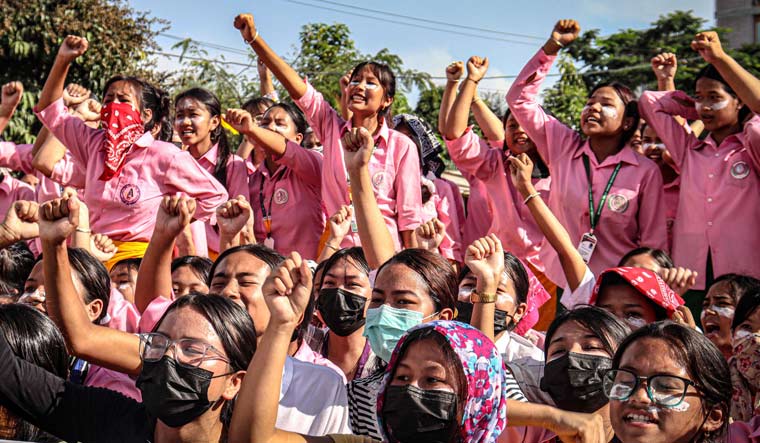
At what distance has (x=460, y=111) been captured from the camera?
249 inches

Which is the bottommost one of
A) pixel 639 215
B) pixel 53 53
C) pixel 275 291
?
pixel 275 291

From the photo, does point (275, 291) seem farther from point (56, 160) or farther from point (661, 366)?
point (56, 160)

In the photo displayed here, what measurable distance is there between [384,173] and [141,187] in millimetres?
1456

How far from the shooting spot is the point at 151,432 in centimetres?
335

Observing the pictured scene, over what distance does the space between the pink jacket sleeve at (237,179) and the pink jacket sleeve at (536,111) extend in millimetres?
1904

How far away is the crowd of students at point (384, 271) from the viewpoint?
3.24 metres

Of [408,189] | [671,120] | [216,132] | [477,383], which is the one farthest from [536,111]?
[477,383]

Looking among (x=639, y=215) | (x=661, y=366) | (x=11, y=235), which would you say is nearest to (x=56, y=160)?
(x=11, y=235)

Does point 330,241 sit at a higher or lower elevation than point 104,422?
higher

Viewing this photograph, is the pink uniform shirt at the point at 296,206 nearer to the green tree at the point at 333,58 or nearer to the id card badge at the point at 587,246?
the id card badge at the point at 587,246

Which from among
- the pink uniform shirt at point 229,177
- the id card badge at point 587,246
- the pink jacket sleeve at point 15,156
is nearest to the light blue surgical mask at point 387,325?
the id card badge at point 587,246

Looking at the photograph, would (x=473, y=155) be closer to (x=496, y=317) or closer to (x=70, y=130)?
(x=496, y=317)

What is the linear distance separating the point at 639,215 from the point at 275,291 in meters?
3.34

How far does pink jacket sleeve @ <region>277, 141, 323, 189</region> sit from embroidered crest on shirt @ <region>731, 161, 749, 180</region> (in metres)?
2.59
